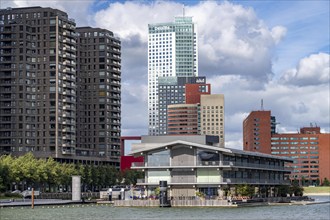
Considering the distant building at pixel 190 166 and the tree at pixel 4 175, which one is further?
the tree at pixel 4 175

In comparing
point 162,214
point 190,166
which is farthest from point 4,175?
point 162,214

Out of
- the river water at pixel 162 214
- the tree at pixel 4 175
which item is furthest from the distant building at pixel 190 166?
the tree at pixel 4 175

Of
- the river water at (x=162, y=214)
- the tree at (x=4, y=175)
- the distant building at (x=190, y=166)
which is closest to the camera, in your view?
the river water at (x=162, y=214)

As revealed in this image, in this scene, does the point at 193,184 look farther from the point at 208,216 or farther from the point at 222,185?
the point at 208,216

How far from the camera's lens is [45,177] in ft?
578

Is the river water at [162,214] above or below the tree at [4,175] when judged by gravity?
below

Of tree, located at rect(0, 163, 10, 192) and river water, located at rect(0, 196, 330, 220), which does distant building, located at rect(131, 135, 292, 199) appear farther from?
tree, located at rect(0, 163, 10, 192)

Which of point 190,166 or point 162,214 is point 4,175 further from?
point 162,214

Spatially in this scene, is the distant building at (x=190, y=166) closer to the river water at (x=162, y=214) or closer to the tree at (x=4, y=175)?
the river water at (x=162, y=214)

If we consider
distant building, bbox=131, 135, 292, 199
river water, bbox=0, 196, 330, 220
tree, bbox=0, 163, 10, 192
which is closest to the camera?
river water, bbox=0, 196, 330, 220

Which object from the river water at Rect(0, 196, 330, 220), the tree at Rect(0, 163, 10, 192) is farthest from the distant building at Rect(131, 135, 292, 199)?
the tree at Rect(0, 163, 10, 192)

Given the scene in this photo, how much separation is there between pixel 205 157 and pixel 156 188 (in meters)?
11.2

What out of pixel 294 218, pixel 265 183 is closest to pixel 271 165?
pixel 265 183

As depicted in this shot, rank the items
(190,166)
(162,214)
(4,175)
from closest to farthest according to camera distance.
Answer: (162,214) → (190,166) → (4,175)
